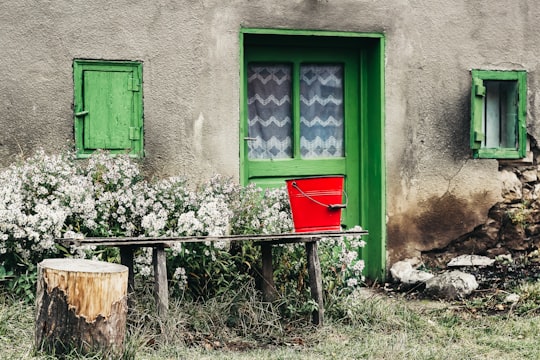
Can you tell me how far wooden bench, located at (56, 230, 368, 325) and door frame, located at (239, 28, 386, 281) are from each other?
1.41 meters

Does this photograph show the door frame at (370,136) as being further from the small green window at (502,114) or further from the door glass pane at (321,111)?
the small green window at (502,114)

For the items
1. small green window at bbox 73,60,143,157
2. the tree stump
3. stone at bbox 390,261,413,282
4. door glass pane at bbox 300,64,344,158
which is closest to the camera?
the tree stump

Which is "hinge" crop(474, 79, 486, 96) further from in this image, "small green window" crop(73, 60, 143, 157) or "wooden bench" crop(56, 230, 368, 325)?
"small green window" crop(73, 60, 143, 157)

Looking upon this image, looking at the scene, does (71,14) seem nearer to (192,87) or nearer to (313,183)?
(192,87)

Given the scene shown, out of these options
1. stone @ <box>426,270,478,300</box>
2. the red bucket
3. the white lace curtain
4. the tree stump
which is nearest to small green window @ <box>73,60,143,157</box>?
the white lace curtain

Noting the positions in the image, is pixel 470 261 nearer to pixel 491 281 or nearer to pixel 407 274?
pixel 491 281

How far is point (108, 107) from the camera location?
6.35 m

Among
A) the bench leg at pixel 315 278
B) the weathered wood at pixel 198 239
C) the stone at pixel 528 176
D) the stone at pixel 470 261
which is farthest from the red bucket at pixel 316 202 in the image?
the stone at pixel 528 176

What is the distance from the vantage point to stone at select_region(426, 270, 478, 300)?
6.52 meters

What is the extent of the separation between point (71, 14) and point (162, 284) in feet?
8.10

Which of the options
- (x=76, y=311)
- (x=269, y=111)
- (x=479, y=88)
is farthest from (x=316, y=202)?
(x=479, y=88)

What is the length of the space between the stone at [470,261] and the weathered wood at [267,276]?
2305 millimetres

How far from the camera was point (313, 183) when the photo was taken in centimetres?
516

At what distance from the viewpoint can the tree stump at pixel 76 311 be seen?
433 centimetres
